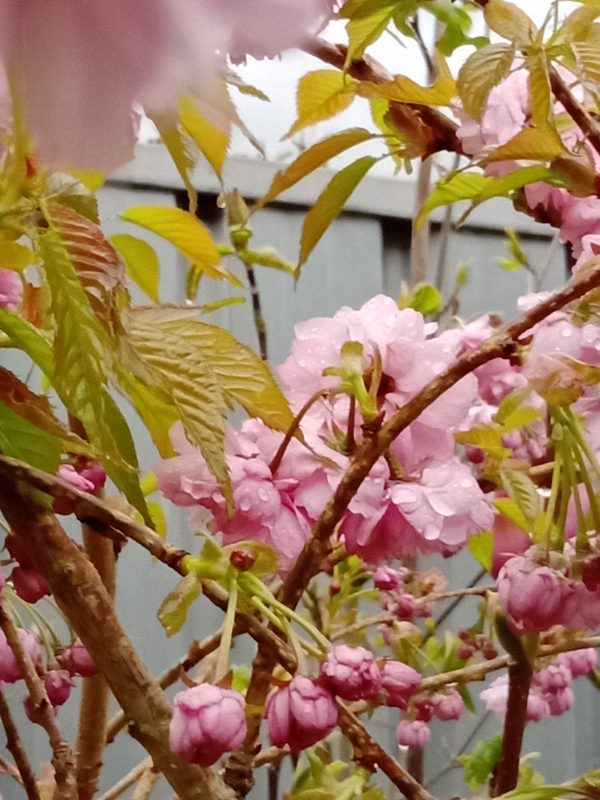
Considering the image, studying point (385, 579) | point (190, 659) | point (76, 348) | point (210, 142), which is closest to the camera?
point (76, 348)

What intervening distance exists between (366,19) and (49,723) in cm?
31

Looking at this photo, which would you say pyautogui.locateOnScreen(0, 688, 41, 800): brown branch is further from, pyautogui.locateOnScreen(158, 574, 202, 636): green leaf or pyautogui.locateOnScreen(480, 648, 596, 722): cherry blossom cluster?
pyautogui.locateOnScreen(480, 648, 596, 722): cherry blossom cluster

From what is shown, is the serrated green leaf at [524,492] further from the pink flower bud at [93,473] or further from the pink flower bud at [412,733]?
the pink flower bud at [412,733]

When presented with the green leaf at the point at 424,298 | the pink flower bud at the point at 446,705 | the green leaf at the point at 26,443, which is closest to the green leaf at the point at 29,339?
the green leaf at the point at 26,443

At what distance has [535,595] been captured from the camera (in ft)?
1.10

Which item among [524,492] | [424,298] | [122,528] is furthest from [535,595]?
[424,298]

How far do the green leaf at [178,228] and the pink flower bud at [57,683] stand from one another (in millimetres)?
245

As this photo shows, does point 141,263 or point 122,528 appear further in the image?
point 141,263

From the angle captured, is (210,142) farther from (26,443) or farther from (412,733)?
(412,733)

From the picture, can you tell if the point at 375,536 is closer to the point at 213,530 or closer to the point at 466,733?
the point at 213,530

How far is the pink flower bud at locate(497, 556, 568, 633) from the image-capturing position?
0.33 metres

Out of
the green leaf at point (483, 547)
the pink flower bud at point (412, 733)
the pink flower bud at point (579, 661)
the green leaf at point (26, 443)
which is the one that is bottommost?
the pink flower bud at point (412, 733)

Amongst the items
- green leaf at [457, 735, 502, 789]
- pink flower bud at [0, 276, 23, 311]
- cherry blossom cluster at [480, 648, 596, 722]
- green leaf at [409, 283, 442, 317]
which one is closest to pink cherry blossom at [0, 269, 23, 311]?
pink flower bud at [0, 276, 23, 311]

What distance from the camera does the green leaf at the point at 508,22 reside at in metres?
0.33
